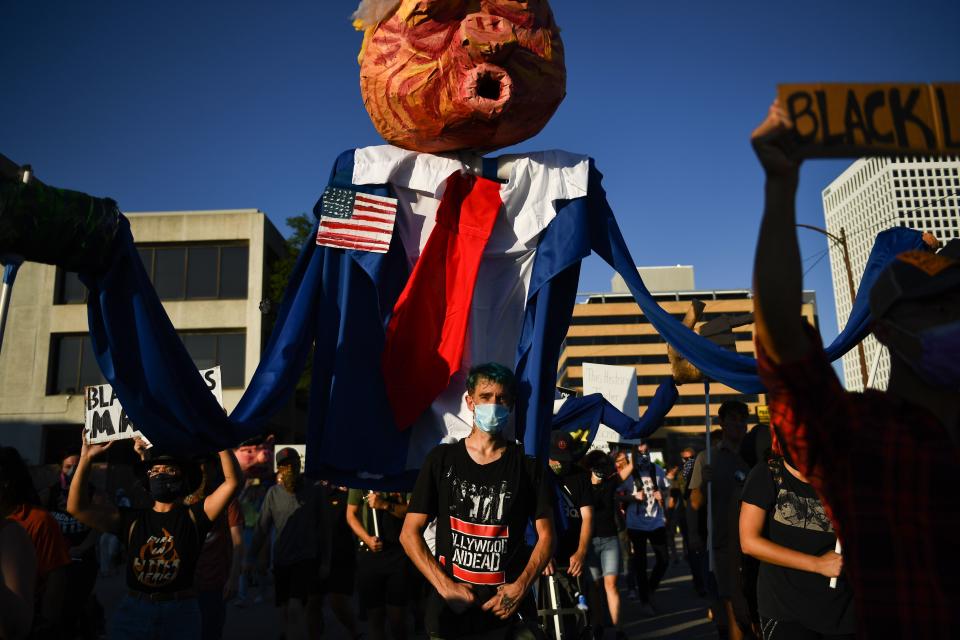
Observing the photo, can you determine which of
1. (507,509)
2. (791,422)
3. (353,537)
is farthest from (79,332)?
(791,422)

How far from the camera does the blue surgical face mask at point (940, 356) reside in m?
1.95

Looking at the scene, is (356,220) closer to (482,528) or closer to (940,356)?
(482,528)

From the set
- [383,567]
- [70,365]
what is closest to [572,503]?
[383,567]

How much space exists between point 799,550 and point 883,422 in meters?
2.02

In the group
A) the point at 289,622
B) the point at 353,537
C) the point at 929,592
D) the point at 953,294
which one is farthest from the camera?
the point at 353,537

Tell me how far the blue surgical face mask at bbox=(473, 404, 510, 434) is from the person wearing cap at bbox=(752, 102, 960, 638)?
6.59 feet

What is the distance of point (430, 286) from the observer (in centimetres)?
566

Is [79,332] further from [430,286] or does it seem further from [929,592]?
[929,592]

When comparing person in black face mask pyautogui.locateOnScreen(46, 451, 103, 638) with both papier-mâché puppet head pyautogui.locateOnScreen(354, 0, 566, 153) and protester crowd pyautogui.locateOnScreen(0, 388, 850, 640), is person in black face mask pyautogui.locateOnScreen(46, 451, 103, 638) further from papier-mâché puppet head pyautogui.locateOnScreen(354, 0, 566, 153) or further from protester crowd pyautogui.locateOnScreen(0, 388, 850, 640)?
papier-mâché puppet head pyautogui.locateOnScreen(354, 0, 566, 153)

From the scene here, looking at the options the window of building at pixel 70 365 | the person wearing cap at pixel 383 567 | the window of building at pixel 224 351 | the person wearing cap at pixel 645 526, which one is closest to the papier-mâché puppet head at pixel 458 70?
the person wearing cap at pixel 383 567

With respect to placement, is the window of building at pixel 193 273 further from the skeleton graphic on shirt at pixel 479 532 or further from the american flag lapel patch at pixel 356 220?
the skeleton graphic on shirt at pixel 479 532

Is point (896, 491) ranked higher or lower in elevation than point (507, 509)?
higher

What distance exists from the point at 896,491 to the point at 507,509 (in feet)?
6.94

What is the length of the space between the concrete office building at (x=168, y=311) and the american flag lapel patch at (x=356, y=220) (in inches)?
826
